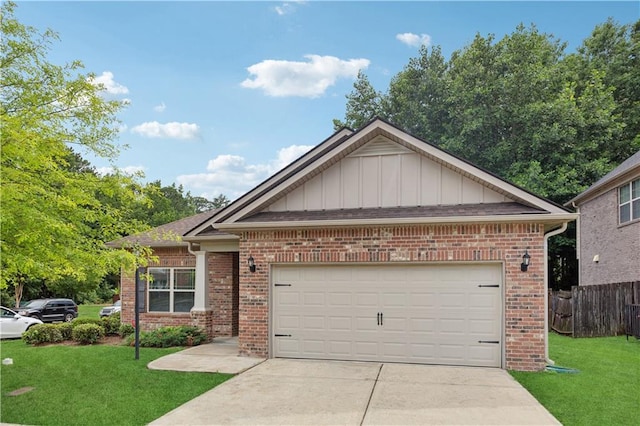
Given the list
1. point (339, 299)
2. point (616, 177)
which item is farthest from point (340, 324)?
point (616, 177)

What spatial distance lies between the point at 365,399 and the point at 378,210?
4300 millimetres

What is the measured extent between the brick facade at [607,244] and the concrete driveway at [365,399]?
38.0 ft

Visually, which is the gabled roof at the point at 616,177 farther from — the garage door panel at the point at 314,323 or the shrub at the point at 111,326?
the shrub at the point at 111,326

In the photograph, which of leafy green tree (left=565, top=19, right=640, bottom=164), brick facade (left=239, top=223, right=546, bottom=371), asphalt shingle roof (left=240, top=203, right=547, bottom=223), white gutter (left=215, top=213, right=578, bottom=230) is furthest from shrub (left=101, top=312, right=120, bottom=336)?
leafy green tree (left=565, top=19, right=640, bottom=164)

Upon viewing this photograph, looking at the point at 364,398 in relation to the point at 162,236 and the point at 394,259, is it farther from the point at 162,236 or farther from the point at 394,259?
the point at 162,236

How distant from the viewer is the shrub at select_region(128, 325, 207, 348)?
12008 millimetres

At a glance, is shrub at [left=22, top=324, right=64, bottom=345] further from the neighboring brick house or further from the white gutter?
the neighboring brick house

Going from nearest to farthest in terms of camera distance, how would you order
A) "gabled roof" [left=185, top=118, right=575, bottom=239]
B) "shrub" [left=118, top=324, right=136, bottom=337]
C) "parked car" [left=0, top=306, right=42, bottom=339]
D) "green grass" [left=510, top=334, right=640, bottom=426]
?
1. "green grass" [left=510, top=334, right=640, bottom=426]
2. "gabled roof" [left=185, top=118, right=575, bottom=239]
3. "shrub" [left=118, top=324, right=136, bottom=337]
4. "parked car" [left=0, top=306, right=42, bottom=339]

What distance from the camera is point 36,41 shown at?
722 centimetres

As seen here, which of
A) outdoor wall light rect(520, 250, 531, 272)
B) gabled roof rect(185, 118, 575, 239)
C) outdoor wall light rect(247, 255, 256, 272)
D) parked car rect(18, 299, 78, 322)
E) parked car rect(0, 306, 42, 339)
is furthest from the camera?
parked car rect(18, 299, 78, 322)

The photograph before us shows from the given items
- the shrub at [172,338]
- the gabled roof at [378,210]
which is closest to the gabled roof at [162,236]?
the shrub at [172,338]

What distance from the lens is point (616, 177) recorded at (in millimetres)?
17109

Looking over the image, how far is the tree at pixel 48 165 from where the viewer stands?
614cm

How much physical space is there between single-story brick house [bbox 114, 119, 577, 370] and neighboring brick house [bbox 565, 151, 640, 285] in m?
9.54
